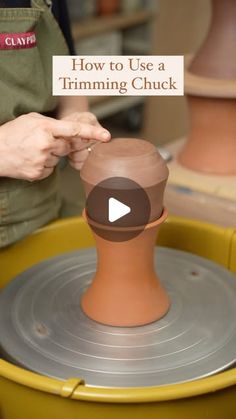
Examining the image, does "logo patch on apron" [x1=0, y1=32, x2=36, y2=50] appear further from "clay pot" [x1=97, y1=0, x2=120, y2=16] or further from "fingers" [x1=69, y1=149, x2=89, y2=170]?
"clay pot" [x1=97, y1=0, x2=120, y2=16]

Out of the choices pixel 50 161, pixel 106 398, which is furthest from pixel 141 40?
pixel 106 398

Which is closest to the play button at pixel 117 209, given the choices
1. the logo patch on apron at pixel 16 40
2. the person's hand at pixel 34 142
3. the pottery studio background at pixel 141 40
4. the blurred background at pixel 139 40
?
the person's hand at pixel 34 142

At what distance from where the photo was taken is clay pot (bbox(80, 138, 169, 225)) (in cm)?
82

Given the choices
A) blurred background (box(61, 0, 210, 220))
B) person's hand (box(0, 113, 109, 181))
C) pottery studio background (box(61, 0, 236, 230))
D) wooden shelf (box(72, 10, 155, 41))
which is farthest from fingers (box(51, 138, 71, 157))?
wooden shelf (box(72, 10, 155, 41))

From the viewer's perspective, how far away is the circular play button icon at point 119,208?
2.68 ft

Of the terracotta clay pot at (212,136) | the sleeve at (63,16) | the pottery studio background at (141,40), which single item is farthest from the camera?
the pottery studio background at (141,40)

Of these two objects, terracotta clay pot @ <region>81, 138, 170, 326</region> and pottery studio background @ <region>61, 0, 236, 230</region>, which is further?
pottery studio background @ <region>61, 0, 236, 230</region>

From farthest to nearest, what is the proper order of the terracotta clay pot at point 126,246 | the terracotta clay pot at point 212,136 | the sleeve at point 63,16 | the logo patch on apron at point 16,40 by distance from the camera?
the terracotta clay pot at point 212,136
the sleeve at point 63,16
the logo patch on apron at point 16,40
the terracotta clay pot at point 126,246

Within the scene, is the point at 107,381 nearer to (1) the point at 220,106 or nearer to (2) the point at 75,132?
(2) the point at 75,132

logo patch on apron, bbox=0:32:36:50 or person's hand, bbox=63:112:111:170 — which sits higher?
logo patch on apron, bbox=0:32:36:50

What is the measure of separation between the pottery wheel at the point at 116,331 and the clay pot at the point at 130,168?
16 cm

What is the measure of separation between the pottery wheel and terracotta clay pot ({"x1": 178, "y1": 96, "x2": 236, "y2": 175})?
13.8 inches

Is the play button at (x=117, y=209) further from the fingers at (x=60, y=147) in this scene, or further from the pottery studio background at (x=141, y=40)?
the pottery studio background at (x=141, y=40)

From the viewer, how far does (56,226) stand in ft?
3.80
